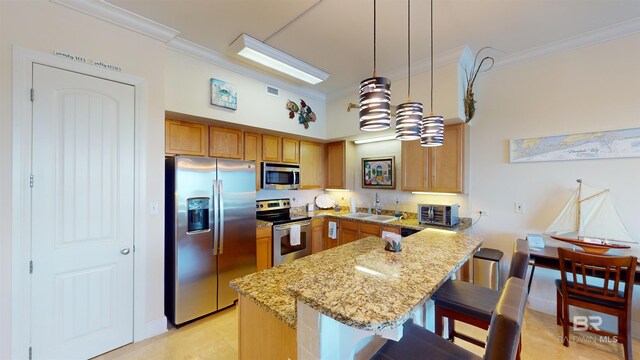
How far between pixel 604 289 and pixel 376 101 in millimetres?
2433

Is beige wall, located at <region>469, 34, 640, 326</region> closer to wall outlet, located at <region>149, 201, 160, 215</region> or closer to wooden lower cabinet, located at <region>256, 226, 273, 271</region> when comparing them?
wooden lower cabinet, located at <region>256, 226, 273, 271</region>

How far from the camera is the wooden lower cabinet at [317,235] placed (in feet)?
13.0

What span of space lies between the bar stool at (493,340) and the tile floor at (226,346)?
4.90 feet

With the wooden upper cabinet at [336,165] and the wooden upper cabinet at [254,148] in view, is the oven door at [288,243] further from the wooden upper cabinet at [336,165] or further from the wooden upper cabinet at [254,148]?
the wooden upper cabinet at [336,165]

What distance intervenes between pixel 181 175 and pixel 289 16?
6.03ft

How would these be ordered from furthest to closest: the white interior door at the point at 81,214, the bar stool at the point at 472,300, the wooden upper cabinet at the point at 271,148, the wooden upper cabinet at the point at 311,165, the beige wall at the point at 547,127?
the wooden upper cabinet at the point at 311,165 < the wooden upper cabinet at the point at 271,148 < the beige wall at the point at 547,127 < the white interior door at the point at 81,214 < the bar stool at the point at 472,300

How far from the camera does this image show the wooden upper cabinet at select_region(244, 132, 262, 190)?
3.44m

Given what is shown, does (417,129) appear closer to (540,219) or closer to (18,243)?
(540,219)

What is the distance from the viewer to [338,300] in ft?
2.79

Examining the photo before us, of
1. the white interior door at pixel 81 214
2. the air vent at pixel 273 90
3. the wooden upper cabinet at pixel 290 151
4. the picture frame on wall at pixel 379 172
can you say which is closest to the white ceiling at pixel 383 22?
the air vent at pixel 273 90

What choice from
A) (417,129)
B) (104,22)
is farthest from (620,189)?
(104,22)

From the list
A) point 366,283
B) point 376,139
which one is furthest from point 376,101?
point 376,139

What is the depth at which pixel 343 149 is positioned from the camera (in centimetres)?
433

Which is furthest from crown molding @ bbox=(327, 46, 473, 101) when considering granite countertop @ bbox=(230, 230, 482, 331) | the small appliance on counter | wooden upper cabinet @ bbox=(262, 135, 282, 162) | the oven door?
the oven door
